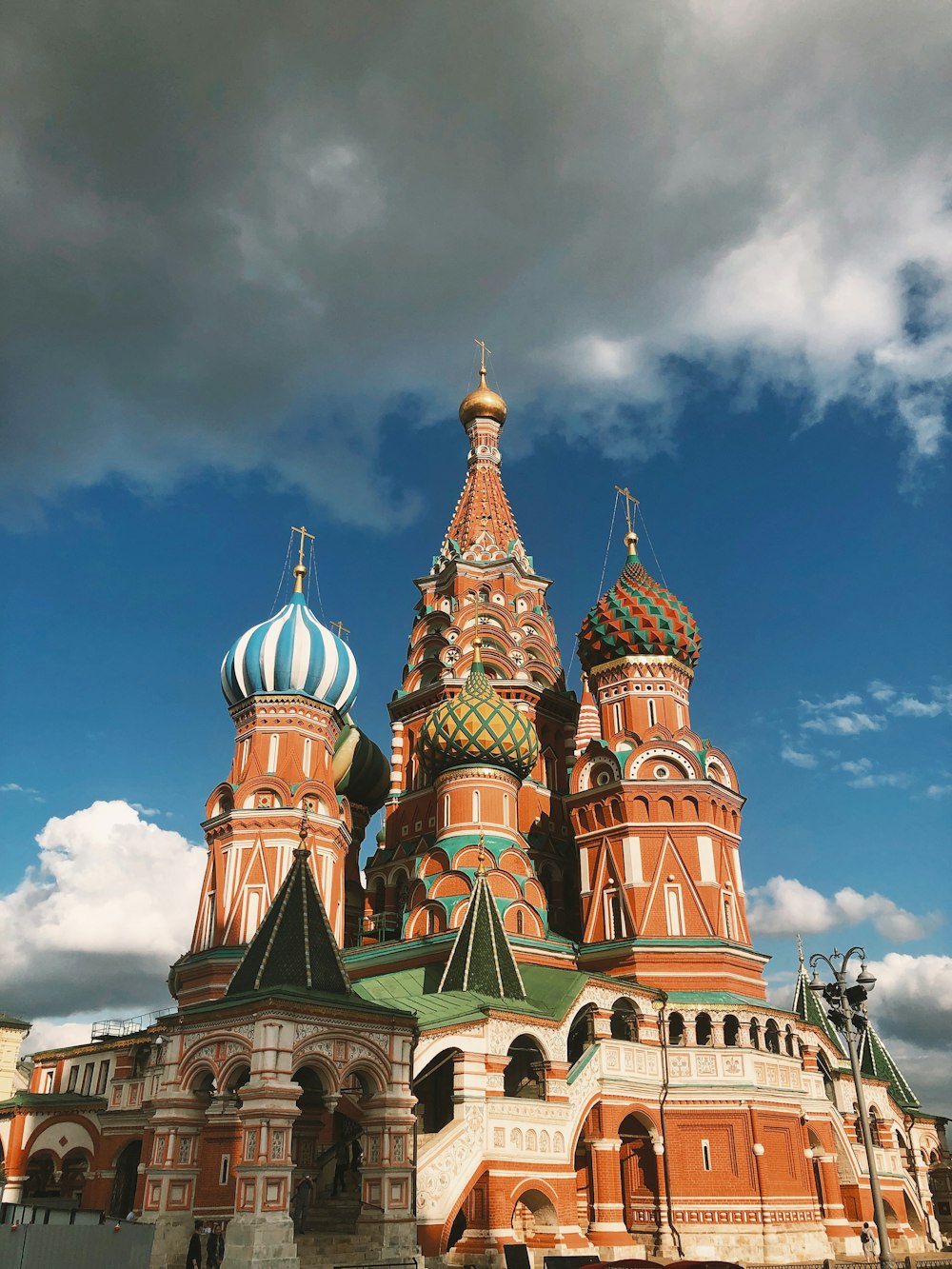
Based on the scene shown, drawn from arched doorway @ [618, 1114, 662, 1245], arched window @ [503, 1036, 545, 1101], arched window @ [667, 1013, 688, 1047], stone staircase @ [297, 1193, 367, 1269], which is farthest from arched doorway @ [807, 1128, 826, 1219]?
stone staircase @ [297, 1193, 367, 1269]

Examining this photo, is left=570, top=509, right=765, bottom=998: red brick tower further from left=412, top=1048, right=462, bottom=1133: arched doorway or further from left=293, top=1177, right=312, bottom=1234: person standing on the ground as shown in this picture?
left=293, top=1177, right=312, bottom=1234: person standing on the ground

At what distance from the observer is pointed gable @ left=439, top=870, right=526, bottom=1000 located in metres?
20.2

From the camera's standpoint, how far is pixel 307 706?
2858 cm

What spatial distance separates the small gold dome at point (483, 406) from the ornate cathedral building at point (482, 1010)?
458 centimetres

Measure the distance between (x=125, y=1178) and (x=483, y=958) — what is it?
28.4 ft

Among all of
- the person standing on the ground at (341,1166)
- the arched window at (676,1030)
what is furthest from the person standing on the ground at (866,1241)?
the person standing on the ground at (341,1166)

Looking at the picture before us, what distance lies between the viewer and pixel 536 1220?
1866cm

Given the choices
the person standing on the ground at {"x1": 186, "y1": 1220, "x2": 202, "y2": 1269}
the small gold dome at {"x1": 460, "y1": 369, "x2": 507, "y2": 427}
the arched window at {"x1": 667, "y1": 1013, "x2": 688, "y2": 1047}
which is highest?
the small gold dome at {"x1": 460, "y1": 369, "x2": 507, "y2": 427}

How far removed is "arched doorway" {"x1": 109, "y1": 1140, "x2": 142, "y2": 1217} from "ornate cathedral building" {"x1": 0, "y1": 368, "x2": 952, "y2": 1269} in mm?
69

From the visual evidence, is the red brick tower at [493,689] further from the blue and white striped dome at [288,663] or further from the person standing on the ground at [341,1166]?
the person standing on the ground at [341,1166]

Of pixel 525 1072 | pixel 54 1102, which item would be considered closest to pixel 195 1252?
pixel 525 1072

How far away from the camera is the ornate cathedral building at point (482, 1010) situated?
14.4 meters

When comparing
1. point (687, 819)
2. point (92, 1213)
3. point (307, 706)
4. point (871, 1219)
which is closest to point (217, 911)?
point (307, 706)

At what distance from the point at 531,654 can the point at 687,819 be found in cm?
850
